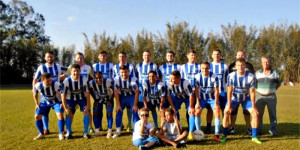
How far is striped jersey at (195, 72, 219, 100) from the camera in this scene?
5363 mm

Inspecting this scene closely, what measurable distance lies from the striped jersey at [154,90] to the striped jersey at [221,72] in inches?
51.0

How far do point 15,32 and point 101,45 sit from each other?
582 inches

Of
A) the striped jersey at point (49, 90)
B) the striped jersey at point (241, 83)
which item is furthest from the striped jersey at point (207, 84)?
the striped jersey at point (49, 90)

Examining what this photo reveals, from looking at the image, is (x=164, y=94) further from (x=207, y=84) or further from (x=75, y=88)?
(x=75, y=88)

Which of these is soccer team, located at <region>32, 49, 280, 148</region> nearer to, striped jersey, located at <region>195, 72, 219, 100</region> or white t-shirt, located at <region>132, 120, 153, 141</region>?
striped jersey, located at <region>195, 72, 219, 100</region>

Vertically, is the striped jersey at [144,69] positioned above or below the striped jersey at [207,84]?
above

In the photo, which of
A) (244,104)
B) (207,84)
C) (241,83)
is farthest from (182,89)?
(244,104)

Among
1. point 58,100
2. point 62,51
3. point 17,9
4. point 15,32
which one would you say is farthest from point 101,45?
point 58,100

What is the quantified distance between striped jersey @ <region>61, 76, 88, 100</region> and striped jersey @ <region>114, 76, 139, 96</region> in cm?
67

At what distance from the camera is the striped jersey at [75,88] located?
520cm

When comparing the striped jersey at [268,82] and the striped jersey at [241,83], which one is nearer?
the striped jersey at [241,83]

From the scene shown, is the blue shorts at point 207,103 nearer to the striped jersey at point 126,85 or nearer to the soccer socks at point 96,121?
the striped jersey at point 126,85

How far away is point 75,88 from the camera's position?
5270mm

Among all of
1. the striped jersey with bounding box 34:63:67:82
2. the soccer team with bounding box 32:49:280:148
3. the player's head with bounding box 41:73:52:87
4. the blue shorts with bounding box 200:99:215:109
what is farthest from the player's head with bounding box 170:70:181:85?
the striped jersey with bounding box 34:63:67:82
